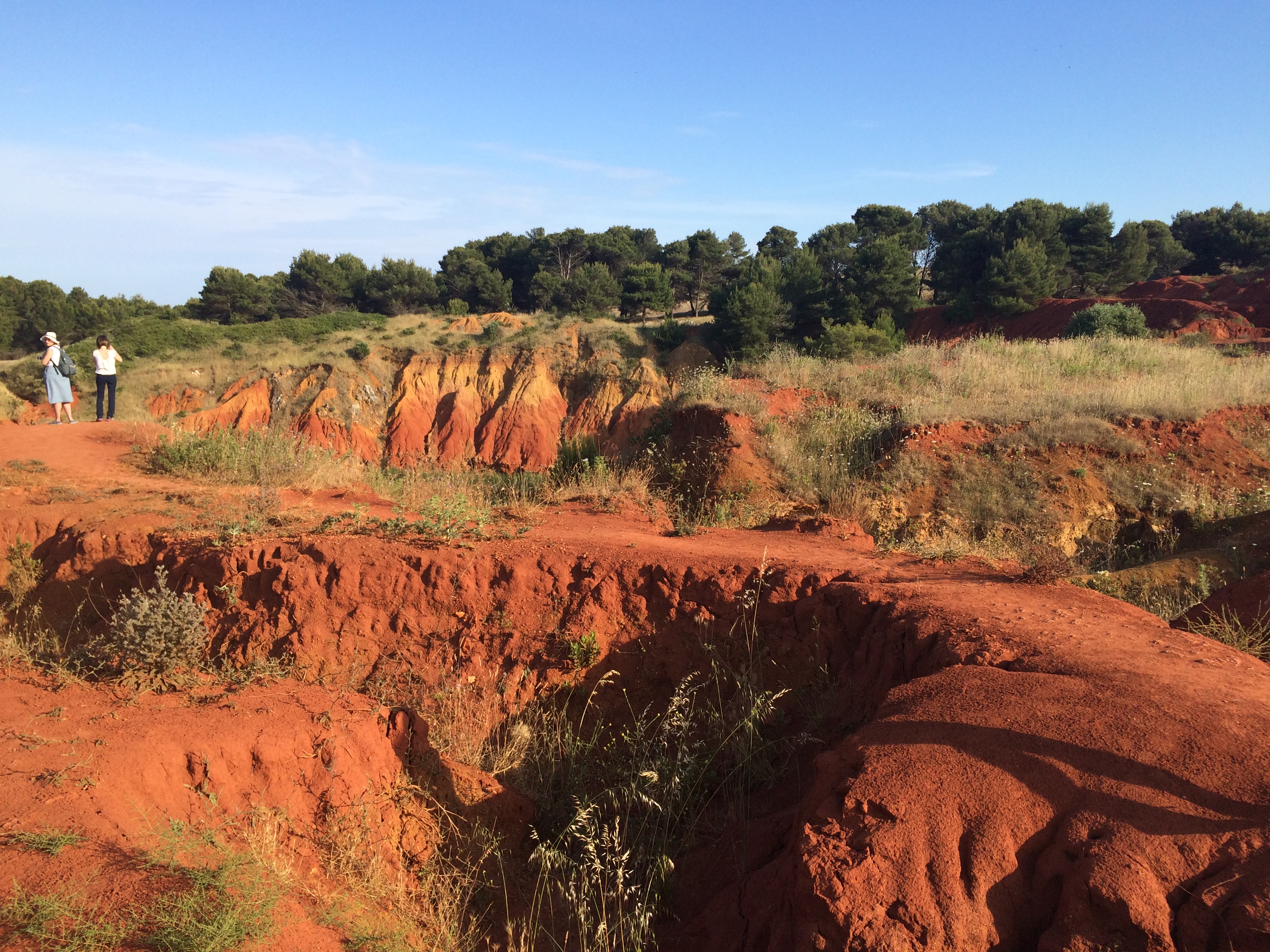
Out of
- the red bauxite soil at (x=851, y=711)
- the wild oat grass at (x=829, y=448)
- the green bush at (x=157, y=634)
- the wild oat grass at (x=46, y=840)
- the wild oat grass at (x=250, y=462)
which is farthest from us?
the wild oat grass at (x=829, y=448)

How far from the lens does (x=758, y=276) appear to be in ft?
106

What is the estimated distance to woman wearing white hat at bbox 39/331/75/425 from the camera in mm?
11047

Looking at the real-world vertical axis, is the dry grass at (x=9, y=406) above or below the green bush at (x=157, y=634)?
above

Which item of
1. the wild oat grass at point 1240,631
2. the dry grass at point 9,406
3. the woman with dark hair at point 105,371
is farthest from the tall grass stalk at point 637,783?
the dry grass at point 9,406

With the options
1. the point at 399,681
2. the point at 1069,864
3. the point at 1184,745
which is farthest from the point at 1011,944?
the point at 399,681

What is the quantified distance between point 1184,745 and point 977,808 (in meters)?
0.83

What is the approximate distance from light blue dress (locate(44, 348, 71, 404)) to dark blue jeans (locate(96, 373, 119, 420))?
0.45 meters

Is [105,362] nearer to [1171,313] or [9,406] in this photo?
[9,406]

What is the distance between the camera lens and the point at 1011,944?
2592 millimetres

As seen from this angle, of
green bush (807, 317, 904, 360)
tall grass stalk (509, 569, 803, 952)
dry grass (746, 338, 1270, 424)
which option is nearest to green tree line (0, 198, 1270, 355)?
green bush (807, 317, 904, 360)

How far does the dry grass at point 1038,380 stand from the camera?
10859 mm

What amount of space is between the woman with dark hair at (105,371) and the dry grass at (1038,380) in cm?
1112

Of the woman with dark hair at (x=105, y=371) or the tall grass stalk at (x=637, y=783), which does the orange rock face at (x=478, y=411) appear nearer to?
the woman with dark hair at (x=105, y=371)

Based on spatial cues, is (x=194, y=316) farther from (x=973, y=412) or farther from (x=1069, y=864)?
(x=1069, y=864)
